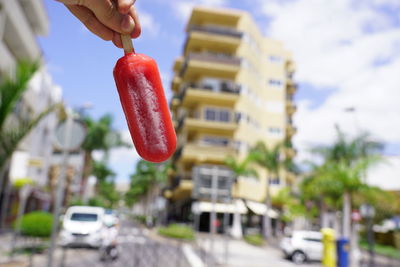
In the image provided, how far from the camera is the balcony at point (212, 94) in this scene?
40438 millimetres

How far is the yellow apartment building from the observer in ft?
132

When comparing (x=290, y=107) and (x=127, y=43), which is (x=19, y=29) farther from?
(x=290, y=107)

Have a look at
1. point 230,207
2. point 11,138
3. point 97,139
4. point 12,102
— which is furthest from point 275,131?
point 12,102

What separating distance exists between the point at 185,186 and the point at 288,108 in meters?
20.4

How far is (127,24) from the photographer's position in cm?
133

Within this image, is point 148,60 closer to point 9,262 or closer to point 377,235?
point 9,262

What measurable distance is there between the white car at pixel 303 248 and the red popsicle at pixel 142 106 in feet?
74.6

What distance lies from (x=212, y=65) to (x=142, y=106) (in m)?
40.1

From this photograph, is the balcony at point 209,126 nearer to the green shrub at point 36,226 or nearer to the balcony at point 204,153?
the balcony at point 204,153

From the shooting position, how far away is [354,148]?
27.2m

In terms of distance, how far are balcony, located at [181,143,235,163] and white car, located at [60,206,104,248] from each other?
19839mm

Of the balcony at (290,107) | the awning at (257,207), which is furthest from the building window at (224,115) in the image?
→ the balcony at (290,107)

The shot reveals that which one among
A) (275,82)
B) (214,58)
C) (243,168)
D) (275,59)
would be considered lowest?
(243,168)

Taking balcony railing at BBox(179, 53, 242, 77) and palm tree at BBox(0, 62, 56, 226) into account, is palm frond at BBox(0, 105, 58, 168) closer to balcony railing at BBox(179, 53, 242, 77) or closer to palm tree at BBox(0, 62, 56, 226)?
palm tree at BBox(0, 62, 56, 226)
